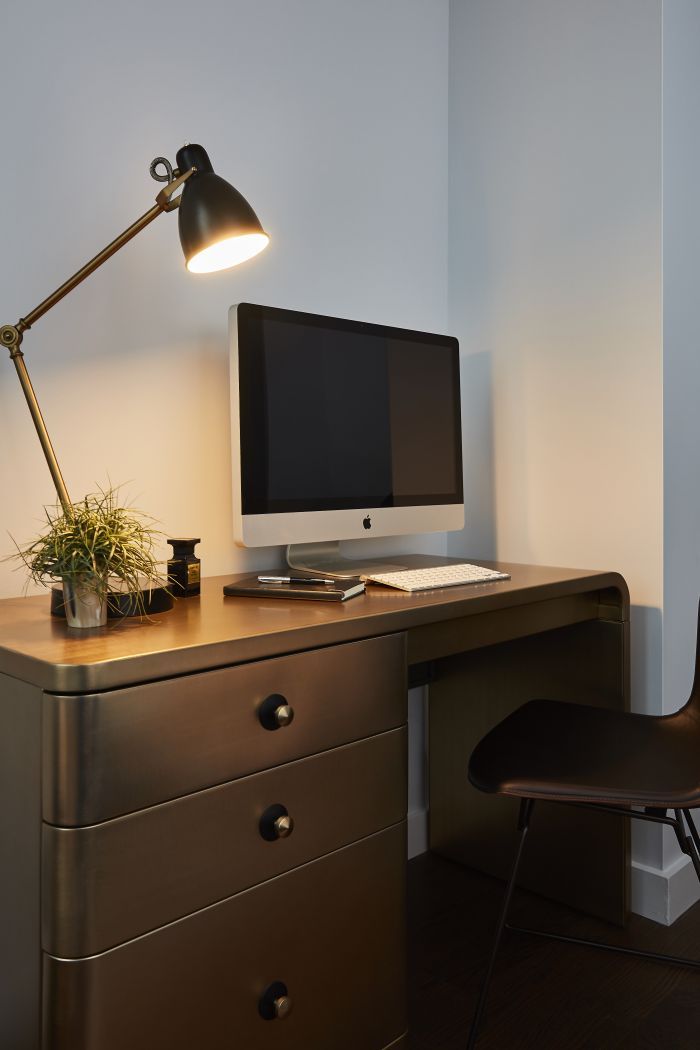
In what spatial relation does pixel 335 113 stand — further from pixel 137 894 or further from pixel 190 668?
pixel 137 894

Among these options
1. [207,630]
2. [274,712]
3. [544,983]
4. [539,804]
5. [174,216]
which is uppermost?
[174,216]

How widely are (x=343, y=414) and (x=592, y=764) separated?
83 cm

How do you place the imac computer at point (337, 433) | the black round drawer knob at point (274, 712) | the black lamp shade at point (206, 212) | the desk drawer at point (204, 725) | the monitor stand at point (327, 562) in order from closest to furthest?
the desk drawer at point (204, 725) < the black round drawer knob at point (274, 712) < the black lamp shade at point (206, 212) < the imac computer at point (337, 433) < the monitor stand at point (327, 562)

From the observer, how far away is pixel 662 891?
69.1 inches

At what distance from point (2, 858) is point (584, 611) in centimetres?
123

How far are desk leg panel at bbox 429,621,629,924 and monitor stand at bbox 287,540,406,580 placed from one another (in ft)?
1.44

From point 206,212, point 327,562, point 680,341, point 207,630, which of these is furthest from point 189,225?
point 680,341

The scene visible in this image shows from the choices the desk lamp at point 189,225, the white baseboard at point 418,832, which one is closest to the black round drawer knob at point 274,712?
the desk lamp at point 189,225

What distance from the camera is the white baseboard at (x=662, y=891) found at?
1756mm

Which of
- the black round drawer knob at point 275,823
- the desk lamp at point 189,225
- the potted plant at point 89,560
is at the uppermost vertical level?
the desk lamp at point 189,225

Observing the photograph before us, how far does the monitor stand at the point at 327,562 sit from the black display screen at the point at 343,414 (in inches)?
5.2

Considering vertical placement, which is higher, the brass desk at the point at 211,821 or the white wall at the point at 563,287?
the white wall at the point at 563,287

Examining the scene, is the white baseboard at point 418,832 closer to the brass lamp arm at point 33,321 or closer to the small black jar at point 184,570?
the small black jar at point 184,570

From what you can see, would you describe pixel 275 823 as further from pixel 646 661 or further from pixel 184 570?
pixel 646 661
